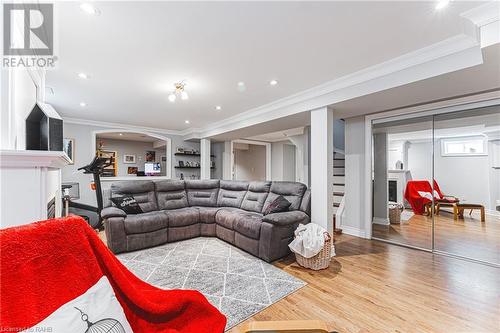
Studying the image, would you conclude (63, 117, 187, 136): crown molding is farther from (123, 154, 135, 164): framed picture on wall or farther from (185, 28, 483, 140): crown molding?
(185, 28, 483, 140): crown molding

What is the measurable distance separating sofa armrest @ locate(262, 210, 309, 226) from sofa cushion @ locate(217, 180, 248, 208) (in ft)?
4.68

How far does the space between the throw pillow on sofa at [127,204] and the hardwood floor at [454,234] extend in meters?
4.29

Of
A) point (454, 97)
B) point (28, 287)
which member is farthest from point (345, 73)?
point (28, 287)

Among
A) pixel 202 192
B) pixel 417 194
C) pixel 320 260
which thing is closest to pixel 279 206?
pixel 320 260

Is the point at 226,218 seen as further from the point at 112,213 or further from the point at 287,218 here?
the point at 112,213

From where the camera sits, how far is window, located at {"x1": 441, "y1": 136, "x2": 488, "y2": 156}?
124 inches

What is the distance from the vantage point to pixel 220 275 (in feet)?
8.56

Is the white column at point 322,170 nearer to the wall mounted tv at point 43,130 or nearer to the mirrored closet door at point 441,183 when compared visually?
the mirrored closet door at point 441,183

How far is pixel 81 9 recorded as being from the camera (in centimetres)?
171

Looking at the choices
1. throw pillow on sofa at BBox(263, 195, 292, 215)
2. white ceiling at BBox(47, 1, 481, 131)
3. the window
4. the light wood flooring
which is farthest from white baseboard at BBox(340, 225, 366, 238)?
white ceiling at BBox(47, 1, 481, 131)

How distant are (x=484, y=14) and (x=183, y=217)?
4275 mm

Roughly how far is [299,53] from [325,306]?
8.35 feet
